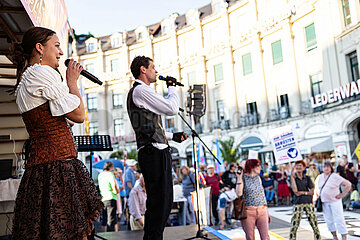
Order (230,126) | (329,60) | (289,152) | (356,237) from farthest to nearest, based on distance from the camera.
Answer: (230,126), (329,60), (289,152), (356,237)

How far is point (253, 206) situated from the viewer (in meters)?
5.96

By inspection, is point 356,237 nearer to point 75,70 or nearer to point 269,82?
point 75,70

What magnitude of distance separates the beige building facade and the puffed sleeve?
1896 cm

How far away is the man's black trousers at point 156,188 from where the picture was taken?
9.25ft

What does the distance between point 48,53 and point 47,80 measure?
27 centimetres

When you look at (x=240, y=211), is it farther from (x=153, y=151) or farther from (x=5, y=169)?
(x=5, y=169)

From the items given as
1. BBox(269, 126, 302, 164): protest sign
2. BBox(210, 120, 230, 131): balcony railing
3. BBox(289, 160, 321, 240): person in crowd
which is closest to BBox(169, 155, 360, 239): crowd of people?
BBox(289, 160, 321, 240): person in crowd

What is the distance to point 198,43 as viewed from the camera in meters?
32.8

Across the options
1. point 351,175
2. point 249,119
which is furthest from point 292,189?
point 249,119

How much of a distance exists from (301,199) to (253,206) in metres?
1.60

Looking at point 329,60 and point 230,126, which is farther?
point 230,126

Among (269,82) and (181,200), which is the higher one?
(269,82)

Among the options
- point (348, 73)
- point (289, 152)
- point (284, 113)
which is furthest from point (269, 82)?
point (289, 152)

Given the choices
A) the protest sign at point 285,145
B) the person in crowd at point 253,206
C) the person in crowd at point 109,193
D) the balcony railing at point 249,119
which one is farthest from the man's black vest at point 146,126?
the balcony railing at point 249,119
